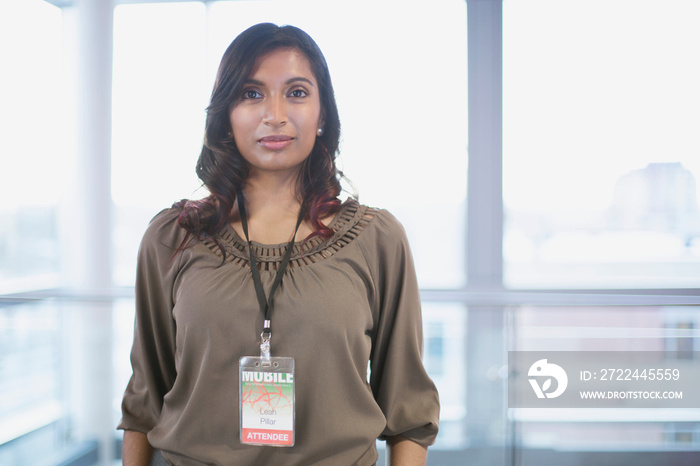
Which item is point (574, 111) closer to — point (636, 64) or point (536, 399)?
point (636, 64)

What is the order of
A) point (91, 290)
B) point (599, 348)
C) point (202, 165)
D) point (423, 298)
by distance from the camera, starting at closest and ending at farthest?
1. point (202, 165)
2. point (599, 348)
3. point (423, 298)
4. point (91, 290)

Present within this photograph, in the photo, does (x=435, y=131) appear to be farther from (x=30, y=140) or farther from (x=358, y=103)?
(x=30, y=140)

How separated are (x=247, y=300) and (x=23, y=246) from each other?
3136 mm

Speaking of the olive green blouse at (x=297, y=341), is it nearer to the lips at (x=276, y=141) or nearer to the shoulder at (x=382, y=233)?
the shoulder at (x=382, y=233)

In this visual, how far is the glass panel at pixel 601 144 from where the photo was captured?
10.6 ft

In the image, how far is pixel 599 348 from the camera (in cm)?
218

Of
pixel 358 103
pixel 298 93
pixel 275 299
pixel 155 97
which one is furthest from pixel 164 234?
pixel 155 97

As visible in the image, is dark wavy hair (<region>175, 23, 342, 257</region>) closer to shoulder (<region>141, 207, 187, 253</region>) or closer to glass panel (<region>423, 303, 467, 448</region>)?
shoulder (<region>141, 207, 187, 253</region>)

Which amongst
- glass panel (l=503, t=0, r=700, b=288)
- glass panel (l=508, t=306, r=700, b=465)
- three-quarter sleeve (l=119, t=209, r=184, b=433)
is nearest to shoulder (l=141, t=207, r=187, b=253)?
three-quarter sleeve (l=119, t=209, r=184, b=433)

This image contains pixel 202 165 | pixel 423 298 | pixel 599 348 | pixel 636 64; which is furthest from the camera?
pixel 636 64

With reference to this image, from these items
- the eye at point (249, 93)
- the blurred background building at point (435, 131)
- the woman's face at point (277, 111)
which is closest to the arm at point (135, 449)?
the woman's face at point (277, 111)

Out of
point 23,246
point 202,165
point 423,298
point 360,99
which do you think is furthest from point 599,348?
point 23,246

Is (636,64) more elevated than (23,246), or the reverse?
(636,64)

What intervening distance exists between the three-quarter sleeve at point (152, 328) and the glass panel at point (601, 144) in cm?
254
